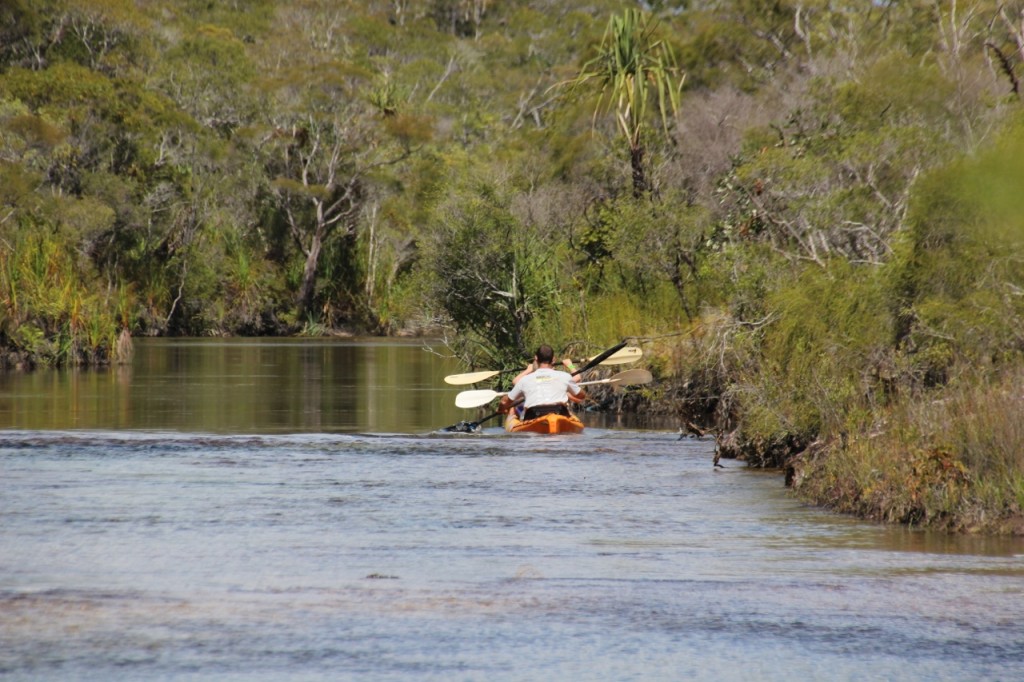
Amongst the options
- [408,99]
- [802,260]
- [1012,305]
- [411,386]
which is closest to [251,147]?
[408,99]

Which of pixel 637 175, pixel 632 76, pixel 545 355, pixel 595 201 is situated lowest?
pixel 545 355

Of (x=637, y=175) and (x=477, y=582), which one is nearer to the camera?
(x=477, y=582)

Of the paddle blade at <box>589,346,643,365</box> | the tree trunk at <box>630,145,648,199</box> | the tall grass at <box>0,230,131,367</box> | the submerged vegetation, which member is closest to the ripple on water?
the submerged vegetation

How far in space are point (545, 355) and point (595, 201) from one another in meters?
9.91

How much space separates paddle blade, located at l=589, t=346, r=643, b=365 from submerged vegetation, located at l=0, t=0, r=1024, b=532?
1.94 feet

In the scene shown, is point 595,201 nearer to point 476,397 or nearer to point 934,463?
point 476,397

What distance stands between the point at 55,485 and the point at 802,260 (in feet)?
32.4

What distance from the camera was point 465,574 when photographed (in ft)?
39.3

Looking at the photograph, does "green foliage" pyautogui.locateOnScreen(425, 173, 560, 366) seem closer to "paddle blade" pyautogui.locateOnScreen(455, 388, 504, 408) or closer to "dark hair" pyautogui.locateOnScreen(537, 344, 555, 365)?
"paddle blade" pyautogui.locateOnScreen(455, 388, 504, 408)

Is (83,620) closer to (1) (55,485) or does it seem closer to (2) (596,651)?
(2) (596,651)

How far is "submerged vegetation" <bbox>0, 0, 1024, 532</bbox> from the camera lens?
16.5 meters

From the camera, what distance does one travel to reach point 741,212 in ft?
88.9

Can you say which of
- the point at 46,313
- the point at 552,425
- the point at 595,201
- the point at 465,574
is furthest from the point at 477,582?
the point at 46,313

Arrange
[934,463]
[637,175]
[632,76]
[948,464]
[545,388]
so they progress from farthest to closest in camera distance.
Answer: [632,76], [637,175], [545,388], [934,463], [948,464]
